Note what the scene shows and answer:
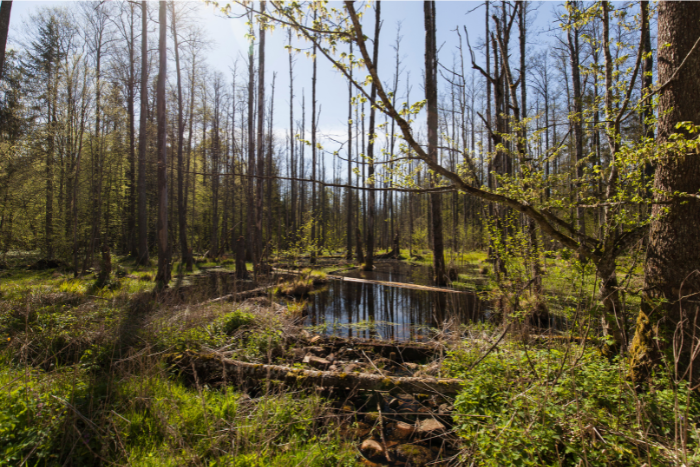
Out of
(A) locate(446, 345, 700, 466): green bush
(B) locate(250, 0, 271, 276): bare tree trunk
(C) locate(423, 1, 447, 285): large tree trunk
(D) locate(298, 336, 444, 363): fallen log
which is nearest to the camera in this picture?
(A) locate(446, 345, 700, 466): green bush

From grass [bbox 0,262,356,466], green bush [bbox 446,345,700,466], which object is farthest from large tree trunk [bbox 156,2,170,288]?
green bush [bbox 446,345,700,466]

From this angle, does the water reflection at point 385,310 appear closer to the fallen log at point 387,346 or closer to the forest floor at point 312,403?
the fallen log at point 387,346

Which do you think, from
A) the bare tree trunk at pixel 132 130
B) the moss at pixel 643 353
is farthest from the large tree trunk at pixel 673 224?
the bare tree trunk at pixel 132 130

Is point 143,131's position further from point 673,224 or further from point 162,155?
point 673,224

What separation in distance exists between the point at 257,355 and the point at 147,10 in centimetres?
1391

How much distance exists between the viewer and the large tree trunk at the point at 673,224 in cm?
282

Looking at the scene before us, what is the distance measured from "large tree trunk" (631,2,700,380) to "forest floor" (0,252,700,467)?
0.31 metres

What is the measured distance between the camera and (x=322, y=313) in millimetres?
8273

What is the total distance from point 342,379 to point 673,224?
3.77 metres

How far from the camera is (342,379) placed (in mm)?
3900

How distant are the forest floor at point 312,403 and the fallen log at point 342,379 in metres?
0.02

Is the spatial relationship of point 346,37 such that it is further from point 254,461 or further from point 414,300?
point 414,300

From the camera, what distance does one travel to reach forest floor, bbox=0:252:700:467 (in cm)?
229

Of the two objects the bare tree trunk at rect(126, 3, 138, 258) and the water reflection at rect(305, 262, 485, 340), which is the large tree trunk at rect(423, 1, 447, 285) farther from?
the bare tree trunk at rect(126, 3, 138, 258)
